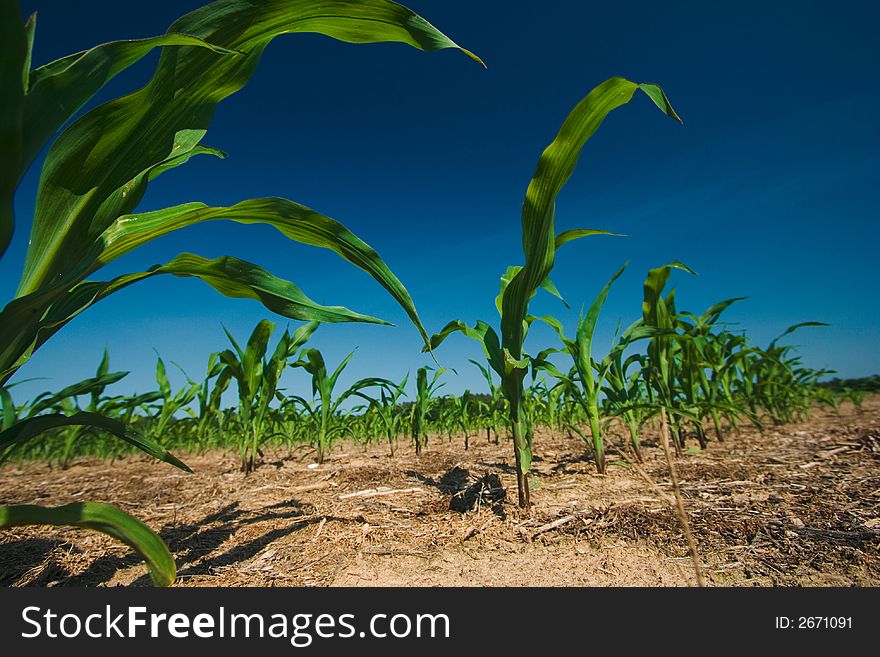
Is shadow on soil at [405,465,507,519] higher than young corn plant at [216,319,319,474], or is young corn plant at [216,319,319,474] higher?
young corn plant at [216,319,319,474]

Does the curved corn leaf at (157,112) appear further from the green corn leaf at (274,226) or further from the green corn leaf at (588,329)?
the green corn leaf at (588,329)

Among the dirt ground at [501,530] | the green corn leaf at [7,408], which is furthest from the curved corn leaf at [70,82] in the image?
the green corn leaf at [7,408]

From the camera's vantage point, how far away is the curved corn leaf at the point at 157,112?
0.74 metres

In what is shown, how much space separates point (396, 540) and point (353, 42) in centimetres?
133

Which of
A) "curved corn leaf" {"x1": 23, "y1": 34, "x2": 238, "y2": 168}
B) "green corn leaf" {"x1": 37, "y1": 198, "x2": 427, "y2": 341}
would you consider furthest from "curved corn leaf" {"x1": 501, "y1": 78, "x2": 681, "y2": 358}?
A: "curved corn leaf" {"x1": 23, "y1": 34, "x2": 238, "y2": 168}

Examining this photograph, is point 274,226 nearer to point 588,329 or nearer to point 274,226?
point 274,226

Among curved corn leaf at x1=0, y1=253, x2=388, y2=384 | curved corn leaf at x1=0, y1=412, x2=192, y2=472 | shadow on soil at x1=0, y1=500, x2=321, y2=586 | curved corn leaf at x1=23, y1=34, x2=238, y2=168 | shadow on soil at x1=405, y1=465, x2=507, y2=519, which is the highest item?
A: curved corn leaf at x1=23, y1=34, x2=238, y2=168

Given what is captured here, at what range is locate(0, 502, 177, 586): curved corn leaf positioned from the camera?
2.18ft

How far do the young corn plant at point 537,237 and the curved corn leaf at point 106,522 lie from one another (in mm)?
977

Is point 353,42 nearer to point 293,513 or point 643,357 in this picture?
point 293,513

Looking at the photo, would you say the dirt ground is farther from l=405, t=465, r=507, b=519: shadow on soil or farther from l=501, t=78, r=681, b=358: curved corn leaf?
l=501, t=78, r=681, b=358: curved corn leaf

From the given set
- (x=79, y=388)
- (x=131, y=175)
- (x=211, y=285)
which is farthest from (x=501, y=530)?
(x=79, y=388)

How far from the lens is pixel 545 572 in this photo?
42.2 inches

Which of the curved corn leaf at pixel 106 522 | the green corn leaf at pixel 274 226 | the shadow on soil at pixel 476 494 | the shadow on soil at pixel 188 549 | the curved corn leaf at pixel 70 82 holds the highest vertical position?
the curved corn leaf at pixel 70 82
